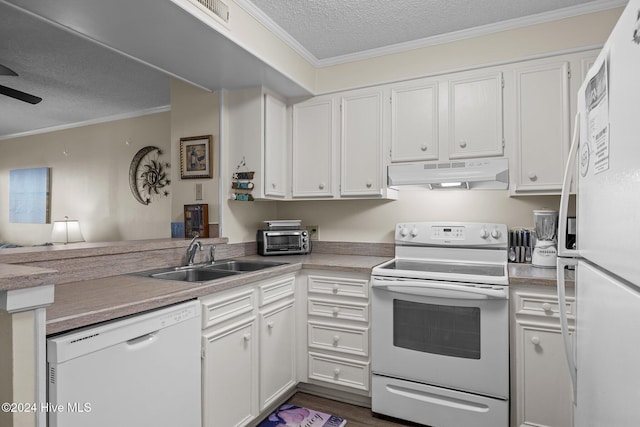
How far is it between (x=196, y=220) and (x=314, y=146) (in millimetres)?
1086

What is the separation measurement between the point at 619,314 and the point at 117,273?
2091mm

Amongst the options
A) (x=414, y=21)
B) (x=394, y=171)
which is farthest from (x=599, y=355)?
(x=414, y=21)

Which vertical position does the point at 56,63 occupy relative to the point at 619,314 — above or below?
above

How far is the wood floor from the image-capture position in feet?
7.29

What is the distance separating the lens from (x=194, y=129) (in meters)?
2.92

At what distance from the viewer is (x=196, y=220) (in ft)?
9.11

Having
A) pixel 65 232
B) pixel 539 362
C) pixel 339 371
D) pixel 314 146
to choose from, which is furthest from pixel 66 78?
pixel 539 362

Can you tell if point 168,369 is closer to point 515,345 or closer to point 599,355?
point 599,355

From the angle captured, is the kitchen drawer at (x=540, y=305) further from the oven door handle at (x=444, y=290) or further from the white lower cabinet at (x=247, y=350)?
the white lower cabinet at (x=247, y=350)

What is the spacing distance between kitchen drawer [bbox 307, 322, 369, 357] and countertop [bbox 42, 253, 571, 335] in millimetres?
391

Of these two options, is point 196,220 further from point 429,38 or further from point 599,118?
point 599,118

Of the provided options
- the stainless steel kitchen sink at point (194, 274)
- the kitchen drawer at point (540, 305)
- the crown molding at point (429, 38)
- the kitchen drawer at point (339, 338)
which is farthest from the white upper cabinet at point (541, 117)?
the stainless steel kitchen sink at point (194, 274)

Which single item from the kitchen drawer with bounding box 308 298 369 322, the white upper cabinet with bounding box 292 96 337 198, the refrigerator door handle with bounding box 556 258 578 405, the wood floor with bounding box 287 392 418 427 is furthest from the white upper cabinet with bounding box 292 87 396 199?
the refrigerator door handle with bounding box 556 258 578 405

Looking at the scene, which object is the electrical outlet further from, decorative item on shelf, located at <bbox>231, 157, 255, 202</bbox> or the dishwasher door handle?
the dishwasher door handle
